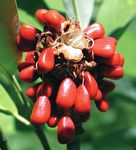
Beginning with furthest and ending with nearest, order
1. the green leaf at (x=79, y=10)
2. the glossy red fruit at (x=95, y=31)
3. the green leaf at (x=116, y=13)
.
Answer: the green leaf at (x=116, y=13) → the green leaf at (x=79, y=10) → the glossy red fruit at (x=95, y=31)

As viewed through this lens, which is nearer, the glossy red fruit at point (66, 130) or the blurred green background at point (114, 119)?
the glossy red fruit at point (66, 130)

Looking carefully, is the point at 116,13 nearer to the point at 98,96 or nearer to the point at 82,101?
the point at 98,96

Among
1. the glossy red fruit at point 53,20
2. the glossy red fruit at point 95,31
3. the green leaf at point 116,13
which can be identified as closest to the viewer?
the glossy red fruit at point 53,20

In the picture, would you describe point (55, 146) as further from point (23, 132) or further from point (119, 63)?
point (119, 63)

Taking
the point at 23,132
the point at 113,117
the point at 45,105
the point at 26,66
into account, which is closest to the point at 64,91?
the point at 45,105

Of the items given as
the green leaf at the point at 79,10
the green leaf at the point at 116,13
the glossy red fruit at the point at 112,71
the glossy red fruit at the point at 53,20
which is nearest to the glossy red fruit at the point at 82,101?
the glossy red fruit at the point at 112,71

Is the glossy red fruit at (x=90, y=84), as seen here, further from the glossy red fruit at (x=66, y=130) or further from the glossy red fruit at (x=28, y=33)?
the glossy red fruit at (x=28, y=33)
